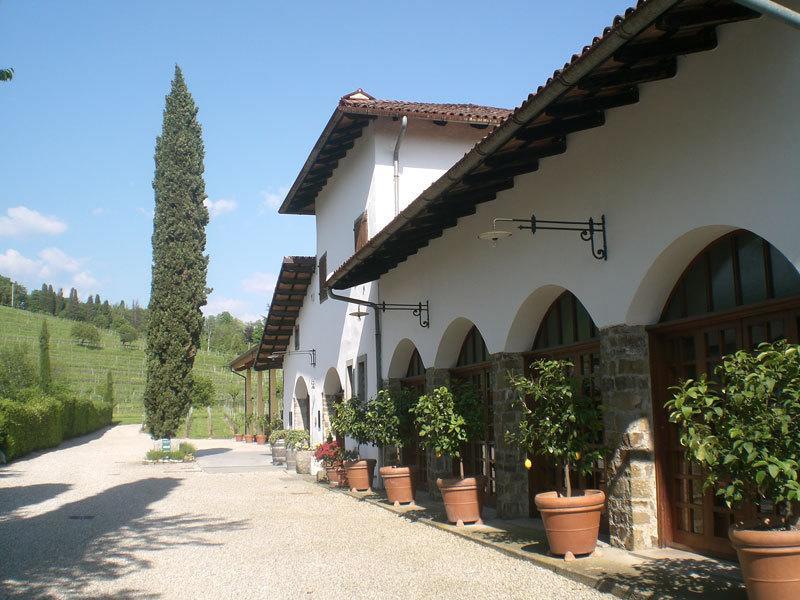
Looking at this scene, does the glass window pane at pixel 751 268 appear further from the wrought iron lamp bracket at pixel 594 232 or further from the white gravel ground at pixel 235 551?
the white gravel ground at pixel 235 551

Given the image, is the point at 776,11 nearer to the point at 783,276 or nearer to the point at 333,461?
the point at 783,276

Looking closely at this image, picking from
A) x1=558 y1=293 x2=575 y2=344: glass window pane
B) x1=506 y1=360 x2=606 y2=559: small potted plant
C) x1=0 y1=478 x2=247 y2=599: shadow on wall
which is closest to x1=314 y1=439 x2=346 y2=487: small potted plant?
x1=0 y1=478 x2=247 y2=599: shadow on wall

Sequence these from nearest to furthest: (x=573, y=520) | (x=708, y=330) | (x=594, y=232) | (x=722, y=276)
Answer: (x=722, y=276) < (x=708, y=330) < (x=573, y=520) < (x=594, y=232)

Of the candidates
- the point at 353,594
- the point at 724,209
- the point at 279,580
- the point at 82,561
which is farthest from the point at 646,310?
the point at 82,561

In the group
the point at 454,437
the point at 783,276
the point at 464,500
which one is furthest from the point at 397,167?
the point at 783,276

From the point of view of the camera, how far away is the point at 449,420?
919cm

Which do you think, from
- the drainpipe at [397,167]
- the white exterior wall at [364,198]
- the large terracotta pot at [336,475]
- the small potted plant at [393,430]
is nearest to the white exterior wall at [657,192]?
the small potted plant at [393,430]

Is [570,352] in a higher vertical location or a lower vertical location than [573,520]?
higher

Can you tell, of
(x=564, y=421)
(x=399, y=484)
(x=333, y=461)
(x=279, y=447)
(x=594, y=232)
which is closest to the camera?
(x=564, y=421)

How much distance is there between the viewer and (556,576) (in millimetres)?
6285

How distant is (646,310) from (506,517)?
11.7 feet

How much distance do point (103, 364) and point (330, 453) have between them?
68.0 meters

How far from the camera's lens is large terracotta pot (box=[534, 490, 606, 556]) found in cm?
655

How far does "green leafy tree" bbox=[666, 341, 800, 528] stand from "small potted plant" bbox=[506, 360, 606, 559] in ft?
6.96
